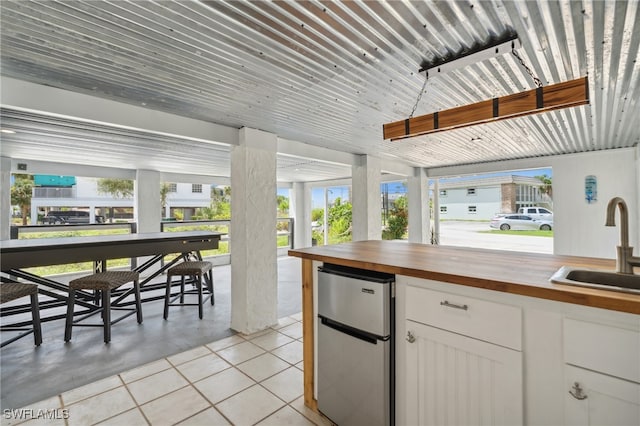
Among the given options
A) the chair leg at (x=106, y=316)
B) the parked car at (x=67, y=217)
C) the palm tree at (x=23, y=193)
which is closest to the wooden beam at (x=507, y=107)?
the chair leg at (x=106, y=316)

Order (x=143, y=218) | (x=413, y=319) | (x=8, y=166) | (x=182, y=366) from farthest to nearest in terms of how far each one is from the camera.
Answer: (x=143, y=218)
(x=8, y=166)
(x=182, y=366)
(x=413, y=319)

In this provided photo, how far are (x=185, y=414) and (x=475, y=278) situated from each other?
2.00 m

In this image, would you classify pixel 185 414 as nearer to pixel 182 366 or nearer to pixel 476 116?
pixel 182 366

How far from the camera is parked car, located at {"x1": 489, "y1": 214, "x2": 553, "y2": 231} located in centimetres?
610

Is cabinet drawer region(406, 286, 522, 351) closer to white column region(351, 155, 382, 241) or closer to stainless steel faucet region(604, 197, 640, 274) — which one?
stainless steel faucet region(604, 197, 640, 274)

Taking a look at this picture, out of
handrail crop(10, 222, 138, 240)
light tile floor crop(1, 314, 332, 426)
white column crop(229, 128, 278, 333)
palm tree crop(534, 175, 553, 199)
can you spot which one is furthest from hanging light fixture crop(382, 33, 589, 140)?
handrail crop(10, 222, 138, 240)

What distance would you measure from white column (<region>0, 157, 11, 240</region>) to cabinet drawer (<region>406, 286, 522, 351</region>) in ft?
19.7

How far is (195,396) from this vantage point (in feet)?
6.94

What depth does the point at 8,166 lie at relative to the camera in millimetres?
4508

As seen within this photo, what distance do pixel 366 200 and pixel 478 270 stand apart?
145 inches

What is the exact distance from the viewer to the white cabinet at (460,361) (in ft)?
3.88

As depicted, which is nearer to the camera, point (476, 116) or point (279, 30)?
point (279, 30)

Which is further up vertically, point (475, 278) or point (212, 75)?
point (212, 75)

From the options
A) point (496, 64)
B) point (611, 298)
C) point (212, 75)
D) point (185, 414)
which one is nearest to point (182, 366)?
point (185, 414)
